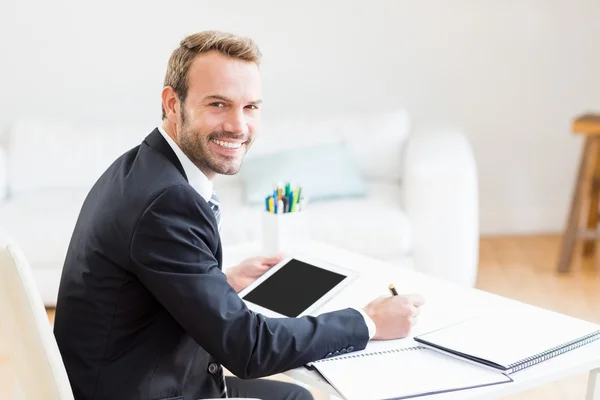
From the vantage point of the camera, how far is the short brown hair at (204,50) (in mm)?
1587

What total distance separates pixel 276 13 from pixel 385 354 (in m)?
3.00

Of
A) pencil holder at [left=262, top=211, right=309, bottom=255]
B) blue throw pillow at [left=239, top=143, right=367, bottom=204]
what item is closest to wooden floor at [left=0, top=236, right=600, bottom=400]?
blue throw pillow at [left=239, top=143, right=367, bottom=204]

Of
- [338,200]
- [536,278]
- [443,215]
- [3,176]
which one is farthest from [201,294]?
[536,278]

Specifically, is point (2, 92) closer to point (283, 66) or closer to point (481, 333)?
point (283, 66)

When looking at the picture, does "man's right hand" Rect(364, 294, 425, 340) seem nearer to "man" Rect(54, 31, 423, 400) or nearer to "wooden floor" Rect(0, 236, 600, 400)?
"man" Rect(54, 31, 423, 400)

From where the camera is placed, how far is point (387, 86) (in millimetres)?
4461

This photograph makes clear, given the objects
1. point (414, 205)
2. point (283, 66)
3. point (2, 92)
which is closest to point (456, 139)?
point (414, 205)

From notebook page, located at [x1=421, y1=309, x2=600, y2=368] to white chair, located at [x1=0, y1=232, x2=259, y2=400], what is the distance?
640 mm

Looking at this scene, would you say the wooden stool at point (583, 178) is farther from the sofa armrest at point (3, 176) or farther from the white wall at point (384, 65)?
the sofa armrest at point (3, 176)

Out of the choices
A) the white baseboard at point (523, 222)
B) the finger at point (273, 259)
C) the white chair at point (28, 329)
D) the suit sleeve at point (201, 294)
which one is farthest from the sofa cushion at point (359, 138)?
the white chair at point (28, 329)

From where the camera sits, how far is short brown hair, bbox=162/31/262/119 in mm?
1587

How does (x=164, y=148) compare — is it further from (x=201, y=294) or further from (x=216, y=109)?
(x=201, y=294)

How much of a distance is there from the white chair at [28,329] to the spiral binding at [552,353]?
0.73m

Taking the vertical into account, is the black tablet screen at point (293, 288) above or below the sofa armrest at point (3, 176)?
above
